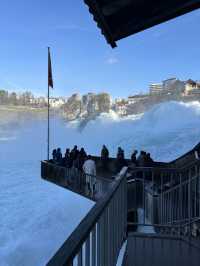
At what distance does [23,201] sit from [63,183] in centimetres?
→ 3790

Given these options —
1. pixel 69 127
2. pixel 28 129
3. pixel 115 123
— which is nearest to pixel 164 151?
pixel 115 123

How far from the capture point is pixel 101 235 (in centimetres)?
272

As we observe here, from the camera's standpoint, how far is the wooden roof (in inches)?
154

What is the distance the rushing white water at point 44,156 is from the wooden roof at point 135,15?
16.9m

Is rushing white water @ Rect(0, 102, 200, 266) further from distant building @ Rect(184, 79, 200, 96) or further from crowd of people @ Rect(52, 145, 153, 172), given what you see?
distant building @ Rect(184, 79, 200, 96)

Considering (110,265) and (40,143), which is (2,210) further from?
(40,143)

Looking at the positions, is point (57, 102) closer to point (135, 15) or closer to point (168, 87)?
point (168, 87)

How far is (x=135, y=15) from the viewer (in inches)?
169

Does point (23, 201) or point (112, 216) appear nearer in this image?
point (112, 216)

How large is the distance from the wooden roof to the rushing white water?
1695 centimetres

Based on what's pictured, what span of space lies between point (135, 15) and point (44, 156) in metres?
106

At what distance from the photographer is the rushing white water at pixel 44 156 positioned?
32.9m

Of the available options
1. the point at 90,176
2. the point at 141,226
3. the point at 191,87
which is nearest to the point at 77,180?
the point at 90,176

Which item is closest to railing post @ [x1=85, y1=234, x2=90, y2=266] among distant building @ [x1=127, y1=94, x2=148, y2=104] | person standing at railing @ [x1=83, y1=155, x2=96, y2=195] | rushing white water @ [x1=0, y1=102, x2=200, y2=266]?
person standing at railing @ [x1=83, y1=155, x2=96, y2=195]
